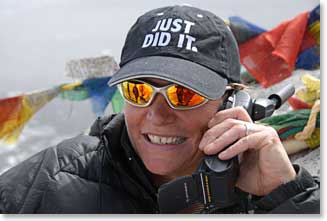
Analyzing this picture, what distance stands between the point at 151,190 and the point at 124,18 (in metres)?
0.97

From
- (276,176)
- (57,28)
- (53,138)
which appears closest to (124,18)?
(57,28)

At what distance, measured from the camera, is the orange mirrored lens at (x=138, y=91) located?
3.74 ft

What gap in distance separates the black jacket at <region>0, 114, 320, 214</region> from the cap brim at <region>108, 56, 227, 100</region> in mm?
210

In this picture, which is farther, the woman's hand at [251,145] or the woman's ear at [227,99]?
the woman's ear at [227,99]

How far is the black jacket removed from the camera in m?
1.20

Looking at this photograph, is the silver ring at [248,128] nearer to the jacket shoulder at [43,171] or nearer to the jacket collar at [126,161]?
the jacket collar at [126,161]

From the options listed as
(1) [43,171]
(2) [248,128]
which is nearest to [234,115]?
(2) [248,128]

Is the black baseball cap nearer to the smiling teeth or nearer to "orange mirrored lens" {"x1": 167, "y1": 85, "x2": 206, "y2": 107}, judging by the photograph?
"orange mirrored lens" {"x1": 167, "y1": 85, "x2": 206, "y2": 107}

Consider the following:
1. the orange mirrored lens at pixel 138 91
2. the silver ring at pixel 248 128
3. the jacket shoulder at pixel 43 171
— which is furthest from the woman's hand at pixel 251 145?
the jacket shoulder at pixel 43 171

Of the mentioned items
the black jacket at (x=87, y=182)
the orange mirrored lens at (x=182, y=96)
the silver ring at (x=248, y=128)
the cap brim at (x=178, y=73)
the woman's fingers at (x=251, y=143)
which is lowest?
the black jacket at (x=87, y=182)

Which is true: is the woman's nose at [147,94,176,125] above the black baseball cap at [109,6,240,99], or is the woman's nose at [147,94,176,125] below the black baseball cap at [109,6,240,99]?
below

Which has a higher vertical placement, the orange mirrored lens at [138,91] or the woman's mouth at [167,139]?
the orange mirrored lens at [138,91]

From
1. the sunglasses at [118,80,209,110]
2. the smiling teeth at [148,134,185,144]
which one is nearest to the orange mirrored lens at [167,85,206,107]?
the sunglasses at [118,80,209,110]

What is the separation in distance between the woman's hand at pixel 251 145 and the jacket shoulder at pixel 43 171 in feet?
1.16
